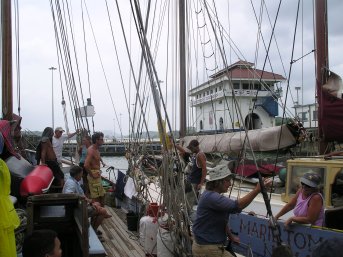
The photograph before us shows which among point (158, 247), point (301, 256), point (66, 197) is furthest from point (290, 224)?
point (66, 197)

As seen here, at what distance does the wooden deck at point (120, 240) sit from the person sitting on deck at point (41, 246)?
331 centimetres

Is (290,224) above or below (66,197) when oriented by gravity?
below

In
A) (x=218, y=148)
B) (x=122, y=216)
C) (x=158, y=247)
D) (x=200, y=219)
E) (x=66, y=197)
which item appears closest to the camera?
(x=200, y=219)

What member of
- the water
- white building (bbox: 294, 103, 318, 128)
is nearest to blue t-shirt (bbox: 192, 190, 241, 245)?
white building (bbox: 294, 103, 318, 128)

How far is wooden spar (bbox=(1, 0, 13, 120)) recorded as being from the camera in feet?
23.4

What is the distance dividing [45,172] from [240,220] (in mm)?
2398

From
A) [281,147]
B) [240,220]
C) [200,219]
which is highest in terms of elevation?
[281,147]

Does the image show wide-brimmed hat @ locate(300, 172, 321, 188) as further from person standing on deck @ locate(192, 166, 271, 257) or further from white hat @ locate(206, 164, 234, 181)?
white hat @ locate(206, 164, 234, 181)

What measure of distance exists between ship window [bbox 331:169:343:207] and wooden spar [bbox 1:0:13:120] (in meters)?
5.29

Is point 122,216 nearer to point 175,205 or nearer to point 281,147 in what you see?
point 281,147

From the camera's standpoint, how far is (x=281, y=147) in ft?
23.0

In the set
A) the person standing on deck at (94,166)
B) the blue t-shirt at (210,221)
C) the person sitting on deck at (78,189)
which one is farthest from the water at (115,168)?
the blue t-shirt at (210,221)

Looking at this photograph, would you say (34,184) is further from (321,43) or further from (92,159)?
(321,43)

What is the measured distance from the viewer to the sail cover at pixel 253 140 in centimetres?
694
